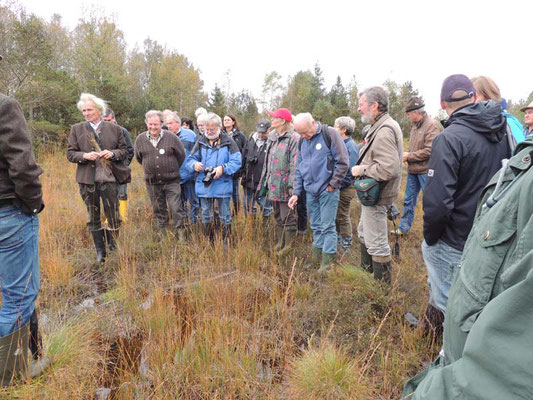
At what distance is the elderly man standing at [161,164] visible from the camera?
4.43 meters

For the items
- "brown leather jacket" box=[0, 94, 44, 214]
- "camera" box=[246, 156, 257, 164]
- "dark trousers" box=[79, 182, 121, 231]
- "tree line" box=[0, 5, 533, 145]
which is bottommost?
"dark trousers" box=[79, 182, 121, 231]

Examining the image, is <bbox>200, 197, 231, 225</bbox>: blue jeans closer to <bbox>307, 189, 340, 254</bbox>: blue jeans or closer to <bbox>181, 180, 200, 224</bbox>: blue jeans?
<bbox>181, 180, 200, 224</bbox>: blue jeans

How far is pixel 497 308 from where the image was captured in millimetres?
636

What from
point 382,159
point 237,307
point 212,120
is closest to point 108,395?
point 237,307

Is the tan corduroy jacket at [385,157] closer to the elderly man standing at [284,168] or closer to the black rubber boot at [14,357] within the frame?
the elderly man standing at [284,168]

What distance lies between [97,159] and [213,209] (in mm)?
1682

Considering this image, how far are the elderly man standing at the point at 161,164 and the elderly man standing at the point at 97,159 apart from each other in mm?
439

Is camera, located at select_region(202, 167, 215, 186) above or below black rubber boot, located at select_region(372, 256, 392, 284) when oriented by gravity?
above

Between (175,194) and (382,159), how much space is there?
9.80 ft

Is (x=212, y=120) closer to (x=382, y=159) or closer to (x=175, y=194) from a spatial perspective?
(x=175, y=194)

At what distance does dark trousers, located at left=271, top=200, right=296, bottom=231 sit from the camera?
4.45 m

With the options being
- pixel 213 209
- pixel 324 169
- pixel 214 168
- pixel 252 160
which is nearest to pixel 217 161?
pixel 214 168

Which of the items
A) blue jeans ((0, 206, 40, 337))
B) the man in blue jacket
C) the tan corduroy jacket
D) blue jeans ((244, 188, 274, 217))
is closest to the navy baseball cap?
the tan corduroy jacket

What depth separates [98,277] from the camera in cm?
375
